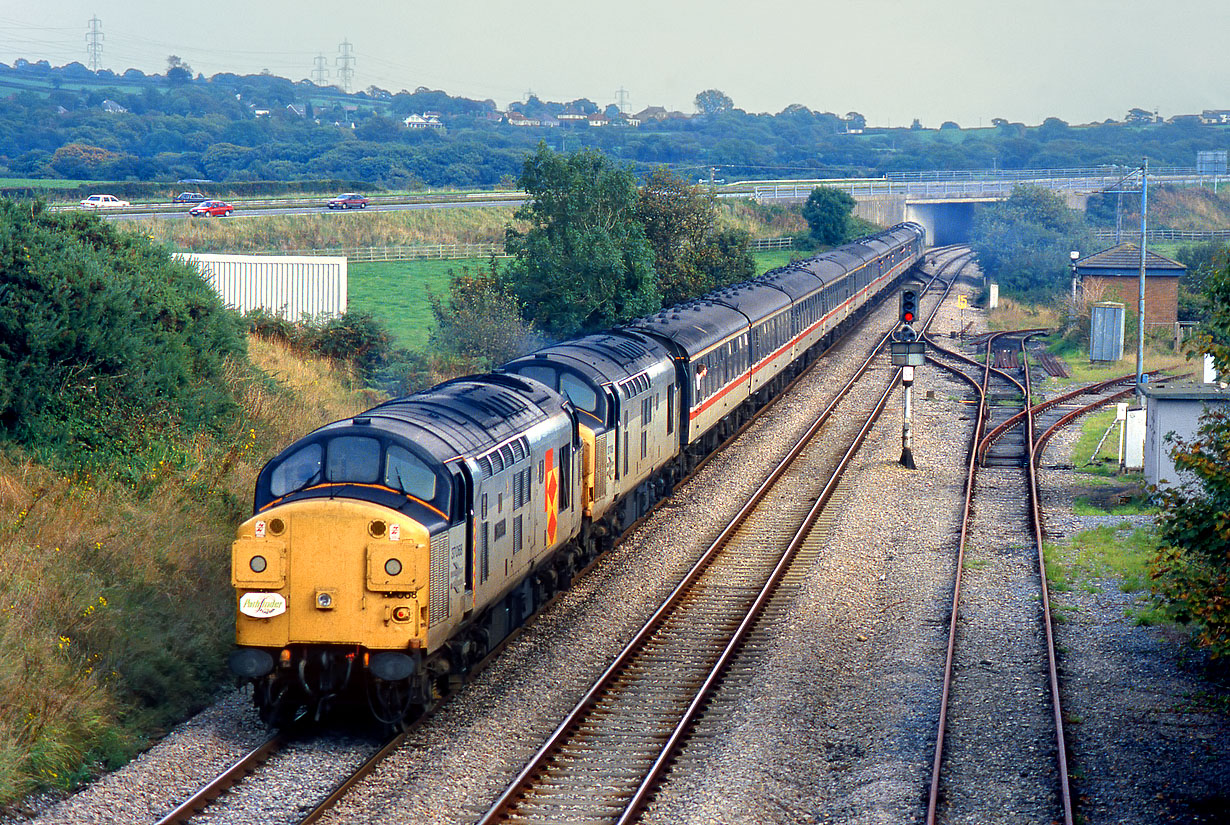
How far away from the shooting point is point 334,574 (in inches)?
484

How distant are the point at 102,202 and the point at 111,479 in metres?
61.1

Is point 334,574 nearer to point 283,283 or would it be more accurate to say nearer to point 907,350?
point 907,350

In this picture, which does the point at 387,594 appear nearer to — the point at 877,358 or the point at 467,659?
the point at 467,659

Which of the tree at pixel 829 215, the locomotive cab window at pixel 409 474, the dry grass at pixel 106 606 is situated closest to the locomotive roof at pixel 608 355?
the dry grass at pixel 106 606

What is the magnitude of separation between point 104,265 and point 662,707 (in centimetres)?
1338

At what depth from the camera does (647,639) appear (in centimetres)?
1683

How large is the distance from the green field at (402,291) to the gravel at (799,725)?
23.1m

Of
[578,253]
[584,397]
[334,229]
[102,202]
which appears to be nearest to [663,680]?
[584,397]

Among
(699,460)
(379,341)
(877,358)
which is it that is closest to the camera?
(699,460)

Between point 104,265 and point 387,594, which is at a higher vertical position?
point 104,265

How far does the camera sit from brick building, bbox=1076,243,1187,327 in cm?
5050

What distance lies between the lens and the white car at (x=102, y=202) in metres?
71.4

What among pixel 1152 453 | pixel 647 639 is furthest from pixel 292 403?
pixel 1152 453

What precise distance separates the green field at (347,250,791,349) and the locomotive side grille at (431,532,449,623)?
88.4 feet
